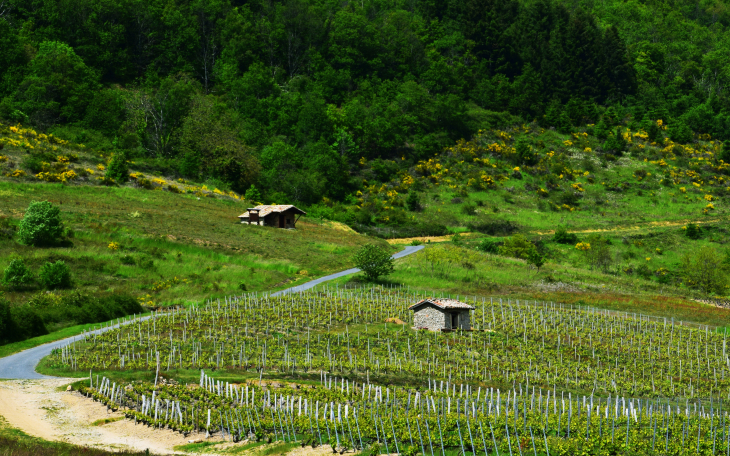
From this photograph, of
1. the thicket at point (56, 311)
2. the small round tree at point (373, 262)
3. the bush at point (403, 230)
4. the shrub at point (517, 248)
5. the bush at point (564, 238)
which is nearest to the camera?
the thicket at point (56, 311)

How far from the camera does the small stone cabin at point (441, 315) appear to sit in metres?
52.3

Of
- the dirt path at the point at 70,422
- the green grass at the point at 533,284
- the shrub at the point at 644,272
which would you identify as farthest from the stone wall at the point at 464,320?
the shrub at the point at 644,272

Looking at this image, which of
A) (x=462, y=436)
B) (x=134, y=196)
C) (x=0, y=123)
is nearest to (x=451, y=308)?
(x=462, y=436)

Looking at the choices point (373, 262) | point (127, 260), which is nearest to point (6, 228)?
point (127, 260)

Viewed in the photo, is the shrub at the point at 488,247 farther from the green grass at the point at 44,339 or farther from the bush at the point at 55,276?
the green grass at the point at 44,339

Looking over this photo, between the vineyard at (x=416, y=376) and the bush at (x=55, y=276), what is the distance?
1123 cm

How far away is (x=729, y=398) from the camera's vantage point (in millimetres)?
40469

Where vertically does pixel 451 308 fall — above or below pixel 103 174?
below

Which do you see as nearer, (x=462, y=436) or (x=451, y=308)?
(x=462, y=436)

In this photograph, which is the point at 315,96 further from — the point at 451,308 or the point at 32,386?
the point at 32,386

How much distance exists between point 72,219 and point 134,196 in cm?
1668

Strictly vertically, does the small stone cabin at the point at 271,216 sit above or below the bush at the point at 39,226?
above

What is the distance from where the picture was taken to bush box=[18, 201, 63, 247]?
6762 cm

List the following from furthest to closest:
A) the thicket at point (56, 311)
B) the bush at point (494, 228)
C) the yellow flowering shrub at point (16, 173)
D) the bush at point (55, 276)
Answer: the bush at point (494, 228) < the yellow flowering shrub at point (16, 173) < the bush at point (55, 276) < the thicket at point (56, 311)
